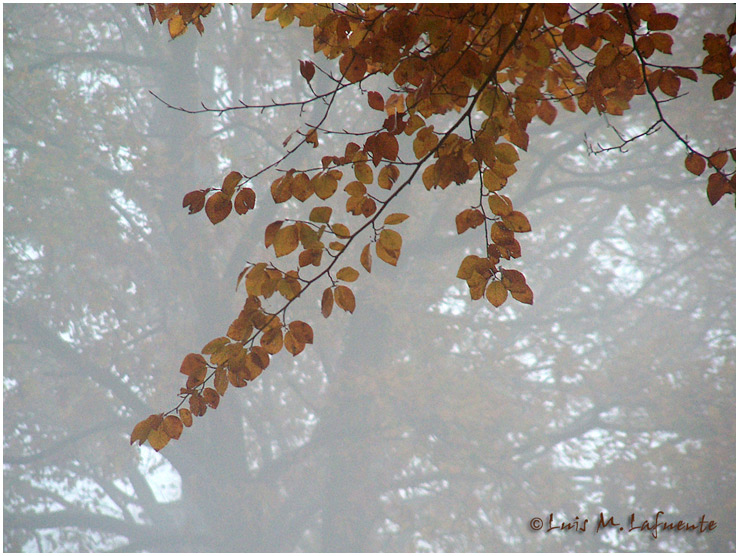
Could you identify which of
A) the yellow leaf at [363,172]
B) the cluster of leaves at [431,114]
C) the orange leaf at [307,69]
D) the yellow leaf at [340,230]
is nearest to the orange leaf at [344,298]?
the cluster of leaves at [431,114]

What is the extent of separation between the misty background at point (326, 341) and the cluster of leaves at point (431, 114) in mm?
4759

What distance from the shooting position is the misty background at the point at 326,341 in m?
6.22

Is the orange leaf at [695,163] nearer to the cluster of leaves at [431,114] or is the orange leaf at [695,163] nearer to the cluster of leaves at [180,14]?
the cluster of leaves at [431,114]

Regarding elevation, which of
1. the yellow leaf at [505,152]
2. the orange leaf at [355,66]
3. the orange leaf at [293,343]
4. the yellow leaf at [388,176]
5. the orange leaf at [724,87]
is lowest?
the orange leaf at [293,343]

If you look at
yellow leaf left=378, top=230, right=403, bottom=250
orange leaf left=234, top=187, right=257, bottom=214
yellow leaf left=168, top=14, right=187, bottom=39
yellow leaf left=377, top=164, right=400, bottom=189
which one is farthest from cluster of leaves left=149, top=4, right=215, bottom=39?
yellow leaf left=378, top=230, right=403, bottom=250

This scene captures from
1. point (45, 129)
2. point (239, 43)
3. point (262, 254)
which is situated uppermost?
point (239, 43)

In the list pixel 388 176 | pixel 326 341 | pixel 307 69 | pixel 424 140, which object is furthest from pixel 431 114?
pixel 326 341

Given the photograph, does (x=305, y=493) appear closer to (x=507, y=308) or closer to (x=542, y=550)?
(x=542, y=550)

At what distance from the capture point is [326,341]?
7.07m

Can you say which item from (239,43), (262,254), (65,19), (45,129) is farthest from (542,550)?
(65,19)

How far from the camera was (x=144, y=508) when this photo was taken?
29.5 feet

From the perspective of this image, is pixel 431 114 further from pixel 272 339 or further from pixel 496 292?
pixel 272 339

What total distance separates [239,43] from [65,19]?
284cm

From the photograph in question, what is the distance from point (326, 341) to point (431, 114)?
6.15 meters
